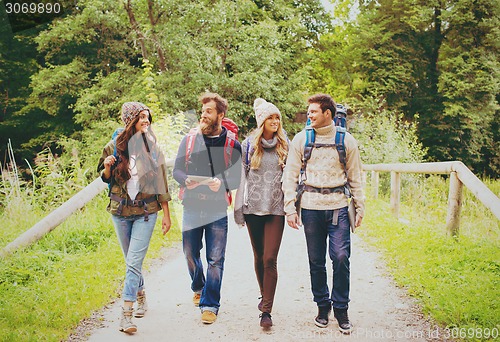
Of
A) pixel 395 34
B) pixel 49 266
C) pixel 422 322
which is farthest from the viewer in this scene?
pixel 395 34

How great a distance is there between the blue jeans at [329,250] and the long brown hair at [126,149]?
4.55 feet

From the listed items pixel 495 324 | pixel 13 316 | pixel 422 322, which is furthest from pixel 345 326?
pixel 13 316

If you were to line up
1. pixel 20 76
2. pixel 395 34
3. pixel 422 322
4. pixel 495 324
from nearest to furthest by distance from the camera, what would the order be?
pixel 495 324 < pixel 422 322 < pixel 20 76 < pixel 395 34

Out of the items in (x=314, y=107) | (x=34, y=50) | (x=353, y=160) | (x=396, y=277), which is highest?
(x=34, y=50)

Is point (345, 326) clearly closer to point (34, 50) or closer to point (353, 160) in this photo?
point (353, 160)

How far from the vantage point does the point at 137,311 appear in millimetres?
4125

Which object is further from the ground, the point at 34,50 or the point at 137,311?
the point at 34,50

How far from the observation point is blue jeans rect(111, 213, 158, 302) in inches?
150

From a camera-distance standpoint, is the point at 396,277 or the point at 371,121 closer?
the point at 396,277

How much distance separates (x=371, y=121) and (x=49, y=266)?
14925 millimetres

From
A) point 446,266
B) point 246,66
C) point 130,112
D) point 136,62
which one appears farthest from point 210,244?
point 136,62

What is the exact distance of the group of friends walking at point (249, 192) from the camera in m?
3.82

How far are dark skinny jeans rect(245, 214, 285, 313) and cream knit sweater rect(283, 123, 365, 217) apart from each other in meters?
0.23

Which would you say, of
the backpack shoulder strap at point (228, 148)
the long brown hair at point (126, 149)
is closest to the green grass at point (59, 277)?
the long brown hair at point (126, 149)
